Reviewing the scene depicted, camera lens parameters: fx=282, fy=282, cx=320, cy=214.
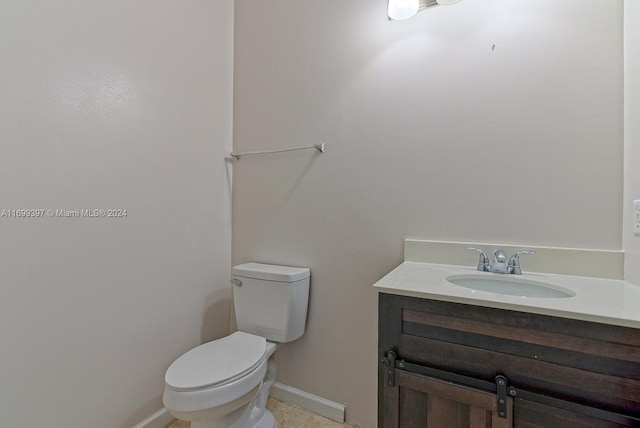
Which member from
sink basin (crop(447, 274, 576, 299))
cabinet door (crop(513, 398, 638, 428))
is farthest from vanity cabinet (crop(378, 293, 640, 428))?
sink basin (crop(447, 274, 576, 299))

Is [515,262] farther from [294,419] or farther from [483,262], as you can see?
[294,419]

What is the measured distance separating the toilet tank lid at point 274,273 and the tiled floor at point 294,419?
0.74 m

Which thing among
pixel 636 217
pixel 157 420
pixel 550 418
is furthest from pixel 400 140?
pixel 157 420

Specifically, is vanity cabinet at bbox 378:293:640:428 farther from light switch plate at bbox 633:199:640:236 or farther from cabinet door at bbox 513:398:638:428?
light switch plate at bbox 633:199:640:236

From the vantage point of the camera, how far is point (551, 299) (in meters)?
0.78

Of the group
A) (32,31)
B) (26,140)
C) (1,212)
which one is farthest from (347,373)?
(32,31)

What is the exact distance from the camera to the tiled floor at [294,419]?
1.44m

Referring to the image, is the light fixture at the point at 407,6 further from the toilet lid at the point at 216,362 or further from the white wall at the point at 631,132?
the toilet lid at the point at 216,362

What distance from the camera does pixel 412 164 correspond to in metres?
1.32

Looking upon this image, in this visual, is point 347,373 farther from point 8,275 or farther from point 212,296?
point 8,275

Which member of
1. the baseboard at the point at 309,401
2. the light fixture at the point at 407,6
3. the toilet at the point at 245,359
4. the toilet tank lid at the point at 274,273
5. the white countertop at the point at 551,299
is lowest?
the baseboard at the point at 309,401

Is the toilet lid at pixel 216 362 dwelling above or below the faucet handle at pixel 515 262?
below

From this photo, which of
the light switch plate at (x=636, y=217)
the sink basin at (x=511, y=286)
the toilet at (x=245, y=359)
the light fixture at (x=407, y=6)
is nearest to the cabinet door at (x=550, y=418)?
the sink basin at (x=511, y=286)

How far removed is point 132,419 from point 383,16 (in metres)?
2.26
